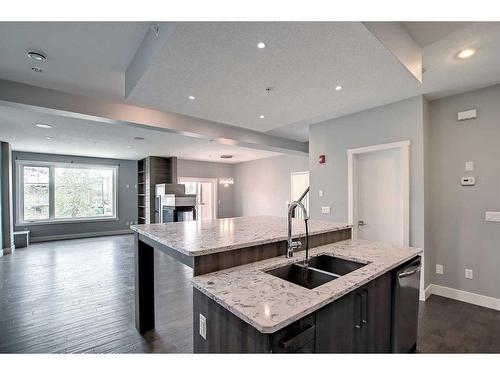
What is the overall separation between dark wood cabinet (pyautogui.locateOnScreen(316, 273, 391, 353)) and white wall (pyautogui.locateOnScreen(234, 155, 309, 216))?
218 inches

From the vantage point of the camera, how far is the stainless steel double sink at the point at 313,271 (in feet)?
5.53

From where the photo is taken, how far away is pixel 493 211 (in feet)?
9.30

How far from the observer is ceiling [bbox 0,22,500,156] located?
66.8 inches

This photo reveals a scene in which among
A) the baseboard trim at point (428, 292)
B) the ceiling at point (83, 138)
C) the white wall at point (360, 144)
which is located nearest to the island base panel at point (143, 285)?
the ceiling at point (83, 138)

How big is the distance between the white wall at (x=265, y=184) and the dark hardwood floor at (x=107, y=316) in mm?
4187

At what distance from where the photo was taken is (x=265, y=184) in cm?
824

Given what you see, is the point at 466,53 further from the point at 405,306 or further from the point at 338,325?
the point at 338,325

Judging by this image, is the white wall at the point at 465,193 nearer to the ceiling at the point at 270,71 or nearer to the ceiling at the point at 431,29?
the ceiling at the point at 270,71

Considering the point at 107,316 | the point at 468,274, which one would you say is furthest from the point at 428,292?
the point at 107,316

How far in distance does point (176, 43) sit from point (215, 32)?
307 mm

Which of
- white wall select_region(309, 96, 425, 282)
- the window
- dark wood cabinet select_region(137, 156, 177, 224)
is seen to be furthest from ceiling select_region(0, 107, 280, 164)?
white wall select_region(309, 96, 425, 282)

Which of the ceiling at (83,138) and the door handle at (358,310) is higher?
the ceiling at (83,138)

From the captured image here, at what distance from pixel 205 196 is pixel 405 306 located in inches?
319

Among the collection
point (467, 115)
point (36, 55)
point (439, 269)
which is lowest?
point (439, 269)
